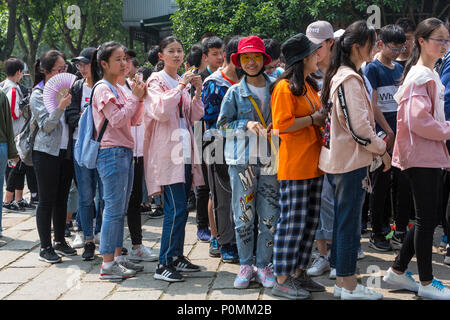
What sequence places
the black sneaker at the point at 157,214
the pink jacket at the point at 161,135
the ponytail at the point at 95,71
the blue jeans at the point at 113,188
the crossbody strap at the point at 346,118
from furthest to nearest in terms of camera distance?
the black sneaker at the point at 157,214 < the ponytail at the point at 95,71 < the blue jeans at the point at 113,188 < the pink jacket at the point at 161,135 < the crossbody strap at the point at 346,118

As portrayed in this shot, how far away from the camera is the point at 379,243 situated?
5.53m

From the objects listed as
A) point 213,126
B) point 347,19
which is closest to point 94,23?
point 347,19

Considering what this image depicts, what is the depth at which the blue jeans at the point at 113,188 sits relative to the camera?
15.7 ft

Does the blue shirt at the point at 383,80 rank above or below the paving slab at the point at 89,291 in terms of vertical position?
above

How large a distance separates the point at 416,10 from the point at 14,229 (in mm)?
11051

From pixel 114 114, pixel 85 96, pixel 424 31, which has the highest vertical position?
pixel 424 31

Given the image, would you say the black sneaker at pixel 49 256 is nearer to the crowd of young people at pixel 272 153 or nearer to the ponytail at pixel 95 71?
the crowd of young people at pixel 272 153

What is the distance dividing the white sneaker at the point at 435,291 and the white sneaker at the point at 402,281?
0.10 metres

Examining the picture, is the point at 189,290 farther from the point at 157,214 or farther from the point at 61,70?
the point at 157,214

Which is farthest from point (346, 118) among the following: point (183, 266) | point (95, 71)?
point (95, 71)

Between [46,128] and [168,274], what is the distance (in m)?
1.88

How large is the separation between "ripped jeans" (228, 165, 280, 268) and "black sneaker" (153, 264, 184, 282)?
1.91 feet

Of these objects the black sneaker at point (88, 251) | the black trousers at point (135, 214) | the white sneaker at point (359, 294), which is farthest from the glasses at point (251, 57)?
the black sneaker at point (88, 251)

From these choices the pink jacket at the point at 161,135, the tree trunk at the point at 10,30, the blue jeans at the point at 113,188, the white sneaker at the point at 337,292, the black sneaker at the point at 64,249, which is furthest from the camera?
the tree trunk at the point at 10,30
